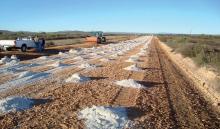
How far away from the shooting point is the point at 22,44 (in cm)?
3366

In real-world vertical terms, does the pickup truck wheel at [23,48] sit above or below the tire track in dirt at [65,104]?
below

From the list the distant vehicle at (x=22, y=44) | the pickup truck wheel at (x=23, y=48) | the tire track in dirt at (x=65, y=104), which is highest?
the tire track in dirt at (x=65, y=104)

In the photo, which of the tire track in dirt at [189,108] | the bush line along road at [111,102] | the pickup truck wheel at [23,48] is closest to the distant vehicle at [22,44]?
the pickup truck wheel at [23,48]

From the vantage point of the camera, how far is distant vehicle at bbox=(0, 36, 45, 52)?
32.7 m

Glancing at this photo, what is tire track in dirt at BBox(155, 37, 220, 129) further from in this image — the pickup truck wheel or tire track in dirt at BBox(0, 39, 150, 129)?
the pickup truck wheel

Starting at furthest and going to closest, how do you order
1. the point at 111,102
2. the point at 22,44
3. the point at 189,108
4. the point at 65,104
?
the point at 22,44
the point at 189,108
the point at 111,102
the point at 65,104

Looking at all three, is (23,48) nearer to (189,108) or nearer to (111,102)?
(111,102)

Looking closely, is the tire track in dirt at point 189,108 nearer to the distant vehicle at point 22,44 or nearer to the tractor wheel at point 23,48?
the distant vehicle at point 22,44

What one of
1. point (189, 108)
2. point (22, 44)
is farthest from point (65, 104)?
point (22, 44)

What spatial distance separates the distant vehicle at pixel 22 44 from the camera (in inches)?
1289

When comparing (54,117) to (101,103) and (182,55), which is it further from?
(182,55)

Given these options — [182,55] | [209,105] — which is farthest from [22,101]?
[182,55]

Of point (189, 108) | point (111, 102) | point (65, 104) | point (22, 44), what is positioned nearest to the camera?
point (65, 104)

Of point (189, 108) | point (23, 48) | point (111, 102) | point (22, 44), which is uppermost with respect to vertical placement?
point (111, 102)
